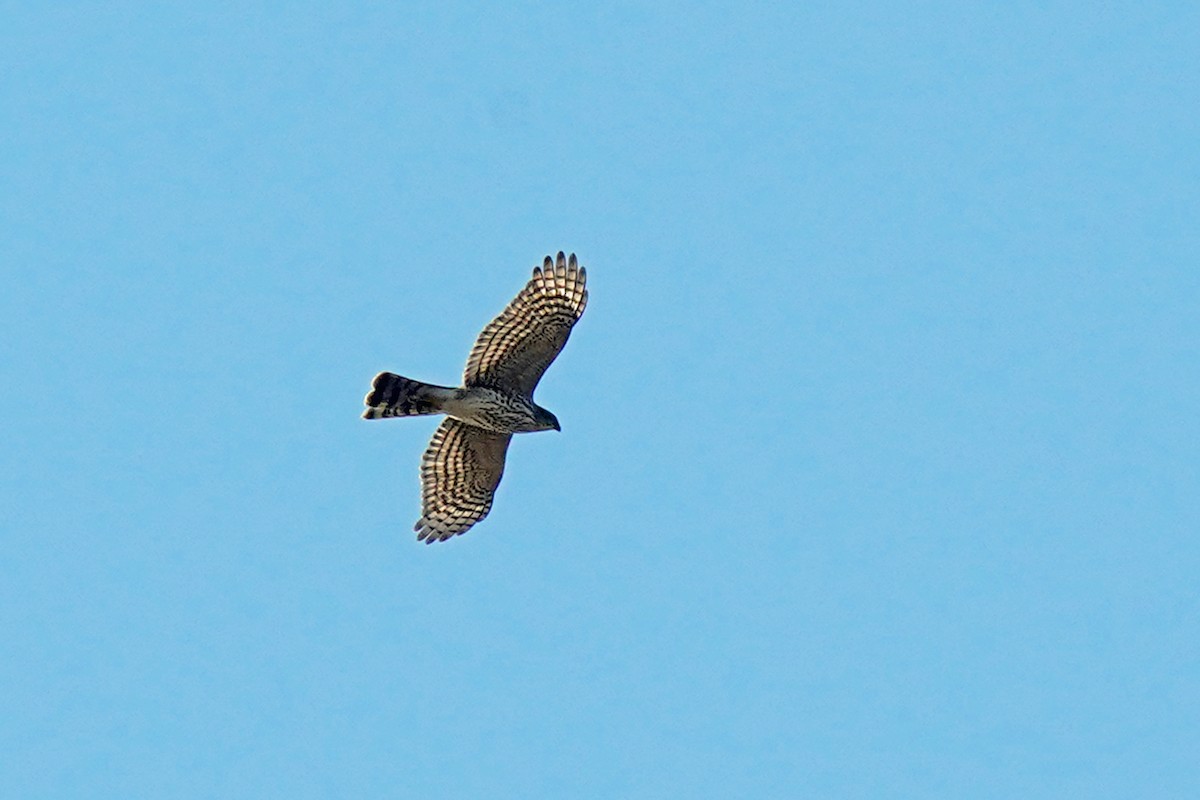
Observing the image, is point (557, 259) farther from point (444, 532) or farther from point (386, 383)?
point (444, 532)

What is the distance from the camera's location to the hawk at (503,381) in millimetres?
20297

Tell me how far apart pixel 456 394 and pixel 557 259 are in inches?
65.4

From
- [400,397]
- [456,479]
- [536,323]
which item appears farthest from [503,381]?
[456,479]

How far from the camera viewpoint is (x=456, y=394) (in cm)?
2058

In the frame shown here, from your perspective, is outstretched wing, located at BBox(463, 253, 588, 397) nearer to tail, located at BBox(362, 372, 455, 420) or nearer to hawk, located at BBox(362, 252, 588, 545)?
hawk, located at BBox(362, 252, 588, 545)

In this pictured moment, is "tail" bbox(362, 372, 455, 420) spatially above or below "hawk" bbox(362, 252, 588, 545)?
below

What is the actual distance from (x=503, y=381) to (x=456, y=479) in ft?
5.43

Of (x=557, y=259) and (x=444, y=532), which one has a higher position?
(x=557, y=259)

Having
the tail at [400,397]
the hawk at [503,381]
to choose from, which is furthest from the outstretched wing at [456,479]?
the tail at [400,397]

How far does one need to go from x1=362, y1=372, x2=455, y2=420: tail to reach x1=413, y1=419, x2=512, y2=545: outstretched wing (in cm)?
101

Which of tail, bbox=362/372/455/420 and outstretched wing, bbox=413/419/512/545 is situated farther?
outstretched wing, bbox=413/419/512/545

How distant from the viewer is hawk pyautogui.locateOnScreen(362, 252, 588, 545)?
799 inches

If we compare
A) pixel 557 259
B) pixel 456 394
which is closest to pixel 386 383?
pixel 456 394

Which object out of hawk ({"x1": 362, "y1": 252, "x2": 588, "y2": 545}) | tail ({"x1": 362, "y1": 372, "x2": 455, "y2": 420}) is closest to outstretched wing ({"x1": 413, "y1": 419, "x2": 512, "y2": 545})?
hawk ({"x1": 362, "y1": 252, "x2": 588, "y2": 545})
